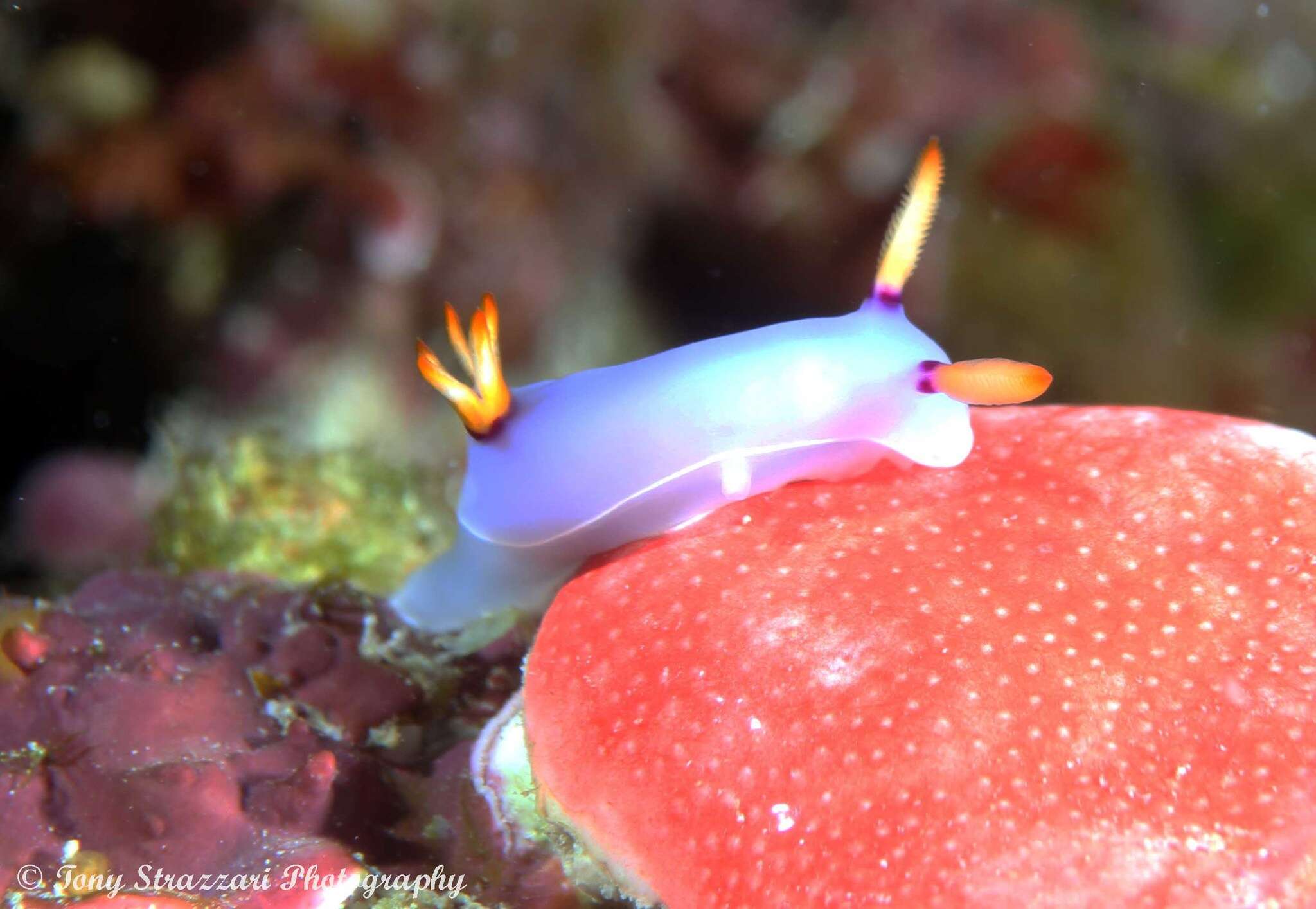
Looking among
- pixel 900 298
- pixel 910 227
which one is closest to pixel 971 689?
pixel 900 298

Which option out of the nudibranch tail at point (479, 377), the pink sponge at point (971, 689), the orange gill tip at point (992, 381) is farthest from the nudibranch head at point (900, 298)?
the nudibranch tail at point (479, 377)

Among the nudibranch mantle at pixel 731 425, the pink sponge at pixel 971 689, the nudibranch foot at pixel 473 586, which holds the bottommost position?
the nudibranch foot at pixel 473 586

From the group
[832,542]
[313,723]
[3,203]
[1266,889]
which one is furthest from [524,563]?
[3,203]

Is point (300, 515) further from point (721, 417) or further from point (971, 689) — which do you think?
point (971, 689)

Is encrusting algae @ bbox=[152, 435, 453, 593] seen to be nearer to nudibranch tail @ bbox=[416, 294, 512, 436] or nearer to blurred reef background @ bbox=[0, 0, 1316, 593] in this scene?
blurred reef background @ bbox=[0, 0, 1316, 593]

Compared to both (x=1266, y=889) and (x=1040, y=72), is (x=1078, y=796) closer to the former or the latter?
(x=1266, y=889)

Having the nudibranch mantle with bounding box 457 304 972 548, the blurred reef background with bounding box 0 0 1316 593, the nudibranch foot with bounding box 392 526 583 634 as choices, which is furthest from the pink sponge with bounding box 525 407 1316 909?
the blurred reef background with bounding box 0 0 1316 593

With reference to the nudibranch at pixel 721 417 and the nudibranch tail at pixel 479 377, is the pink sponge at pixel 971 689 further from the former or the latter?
the nudibranch tail at pixel 479 377

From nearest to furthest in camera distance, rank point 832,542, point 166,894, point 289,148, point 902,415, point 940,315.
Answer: point 166,894
point 832,542
point 902,415
point 289,148
point 940,315
